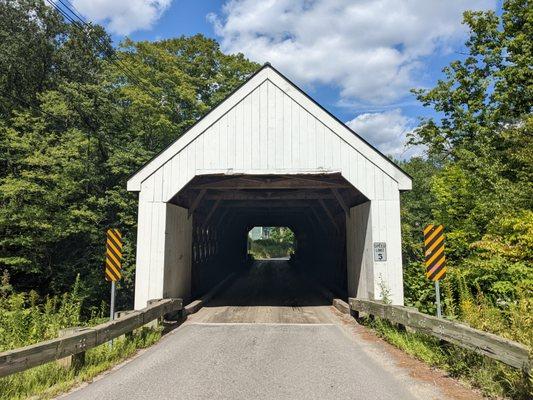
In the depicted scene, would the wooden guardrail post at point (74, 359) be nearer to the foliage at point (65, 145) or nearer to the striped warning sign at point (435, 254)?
the striped warning sign at point (435, 254)

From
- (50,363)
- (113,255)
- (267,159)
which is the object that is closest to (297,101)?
(267,159)

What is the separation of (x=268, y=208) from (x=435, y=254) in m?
14.6

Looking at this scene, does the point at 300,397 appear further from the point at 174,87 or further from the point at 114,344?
the point at 174,87

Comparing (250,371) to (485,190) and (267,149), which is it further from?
(485,190)

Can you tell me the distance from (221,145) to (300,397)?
803 cm

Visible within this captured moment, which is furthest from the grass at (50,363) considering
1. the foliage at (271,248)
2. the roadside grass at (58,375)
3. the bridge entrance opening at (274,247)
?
the foliage at (271,248)

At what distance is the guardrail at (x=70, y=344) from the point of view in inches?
186

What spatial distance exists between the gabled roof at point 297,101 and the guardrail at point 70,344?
4.24 metres

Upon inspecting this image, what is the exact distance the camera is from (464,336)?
227 inches

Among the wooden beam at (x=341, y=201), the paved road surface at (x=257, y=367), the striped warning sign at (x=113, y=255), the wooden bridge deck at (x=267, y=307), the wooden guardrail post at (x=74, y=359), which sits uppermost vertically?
the wooden beam at (x=341, y=201)

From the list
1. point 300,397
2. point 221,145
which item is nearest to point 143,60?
point 221,145

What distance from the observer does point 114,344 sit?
7.59 m

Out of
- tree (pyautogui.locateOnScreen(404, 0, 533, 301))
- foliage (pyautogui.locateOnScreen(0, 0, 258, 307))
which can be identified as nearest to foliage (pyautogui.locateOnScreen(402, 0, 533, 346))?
tree (pyautogui.locateOnScreen(404, 0, 533, 301))

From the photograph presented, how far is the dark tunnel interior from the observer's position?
1334cm
